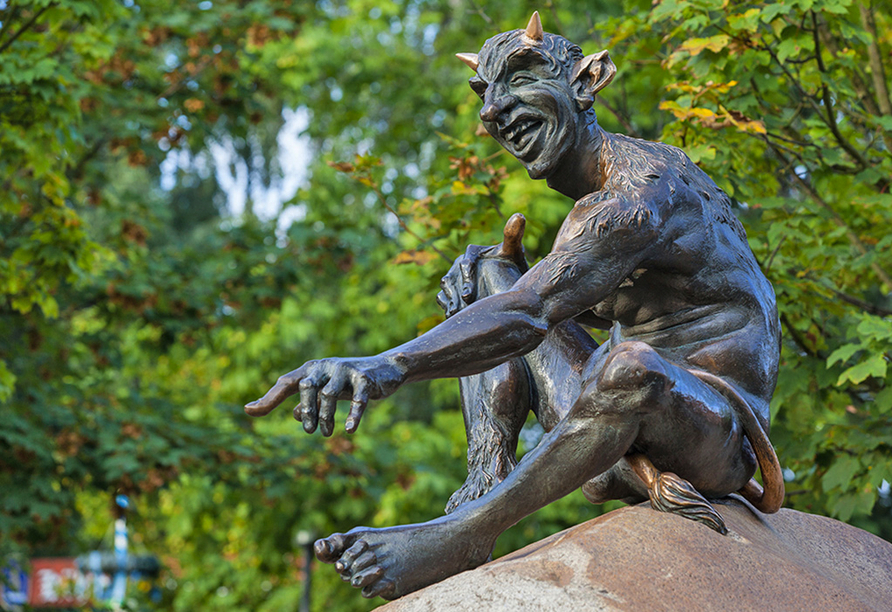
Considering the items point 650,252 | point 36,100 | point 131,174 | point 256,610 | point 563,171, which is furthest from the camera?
point 131,174

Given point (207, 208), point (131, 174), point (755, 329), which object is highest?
point (755, 329)

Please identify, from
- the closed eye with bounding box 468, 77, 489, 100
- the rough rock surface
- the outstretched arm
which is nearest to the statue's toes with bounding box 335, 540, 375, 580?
the rough rock surface

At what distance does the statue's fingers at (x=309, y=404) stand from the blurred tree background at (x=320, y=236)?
257 centimetres

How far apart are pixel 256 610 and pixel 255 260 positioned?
5.88 m

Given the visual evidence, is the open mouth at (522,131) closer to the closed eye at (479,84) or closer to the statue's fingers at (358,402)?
the closed eye at (479,84)

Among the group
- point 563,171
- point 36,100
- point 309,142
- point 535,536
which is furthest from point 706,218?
point 309,142

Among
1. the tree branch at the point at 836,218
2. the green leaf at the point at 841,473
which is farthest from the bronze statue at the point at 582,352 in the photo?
the tree branch at the point at 836,218

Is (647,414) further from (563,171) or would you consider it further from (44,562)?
(44,562)

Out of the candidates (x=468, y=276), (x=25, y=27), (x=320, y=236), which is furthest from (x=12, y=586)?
(x=468, y=276)

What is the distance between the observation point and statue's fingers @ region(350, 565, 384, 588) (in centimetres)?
261

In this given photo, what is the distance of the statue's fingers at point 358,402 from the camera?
93.0 inches

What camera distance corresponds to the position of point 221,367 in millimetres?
12648

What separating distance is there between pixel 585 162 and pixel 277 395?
3.98 ft

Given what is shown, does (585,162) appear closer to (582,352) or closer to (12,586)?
(582,352)
